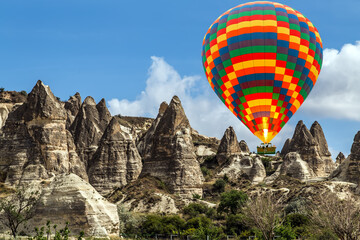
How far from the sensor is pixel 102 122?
303ft

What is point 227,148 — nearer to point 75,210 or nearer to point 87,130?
point 87,130

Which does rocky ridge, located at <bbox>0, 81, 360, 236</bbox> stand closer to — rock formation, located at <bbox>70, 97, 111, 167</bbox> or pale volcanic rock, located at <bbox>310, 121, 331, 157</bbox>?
rock formation, located at <bbox>70, 97, 111, 167</bbox>

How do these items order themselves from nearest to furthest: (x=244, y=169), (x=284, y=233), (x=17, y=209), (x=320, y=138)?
1. (x=17, y=209)
2. (x=284, y=233)
3. (x=244, y=169)
4. (x=320, y=138)

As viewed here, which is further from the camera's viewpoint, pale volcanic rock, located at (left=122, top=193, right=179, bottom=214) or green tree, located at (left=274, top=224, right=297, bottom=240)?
pale volcanic rock, located at (left=122, top=193, right=179, bottom=214)

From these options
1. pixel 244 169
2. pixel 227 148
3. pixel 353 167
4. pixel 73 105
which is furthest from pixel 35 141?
pixel 73 105

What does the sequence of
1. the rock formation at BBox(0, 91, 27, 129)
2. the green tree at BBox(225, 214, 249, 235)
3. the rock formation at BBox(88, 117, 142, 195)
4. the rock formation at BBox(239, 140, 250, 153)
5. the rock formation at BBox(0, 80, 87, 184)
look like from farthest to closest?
the rock formation at BBox(239, 140, 250, 153), the rock formation at BBox(0, 91, 27, 129), the rock formation at BBox(88, 117, 142, 195), the green tree at BBox(225, 214, 249, 235), the rock formation at BBox(0, 80, 87, 184)

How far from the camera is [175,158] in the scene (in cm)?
5966

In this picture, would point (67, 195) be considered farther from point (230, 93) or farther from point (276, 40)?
point (276, 40)

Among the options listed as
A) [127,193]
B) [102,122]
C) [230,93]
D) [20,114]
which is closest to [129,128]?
[102,122]

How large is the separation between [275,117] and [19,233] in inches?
749

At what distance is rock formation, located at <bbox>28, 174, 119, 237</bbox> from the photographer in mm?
35219

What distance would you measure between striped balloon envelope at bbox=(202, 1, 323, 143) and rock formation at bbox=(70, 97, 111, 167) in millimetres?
44125

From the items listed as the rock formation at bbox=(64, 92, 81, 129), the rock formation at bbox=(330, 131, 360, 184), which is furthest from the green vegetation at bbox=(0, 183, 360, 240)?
the rock formation at bbox=(64, 92, 81, 129)

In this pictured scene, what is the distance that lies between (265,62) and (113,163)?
34.6m
